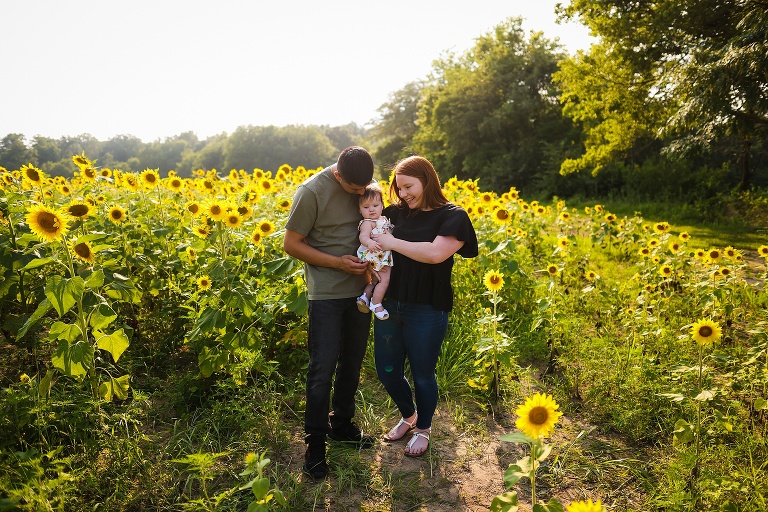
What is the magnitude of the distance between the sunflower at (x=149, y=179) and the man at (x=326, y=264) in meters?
2.92

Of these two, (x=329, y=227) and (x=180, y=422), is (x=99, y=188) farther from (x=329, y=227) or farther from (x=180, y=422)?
(x=329, y=227)

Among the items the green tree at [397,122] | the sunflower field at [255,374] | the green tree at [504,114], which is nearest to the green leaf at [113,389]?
the sunflower field at [255,374]

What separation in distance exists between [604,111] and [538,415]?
516 inches

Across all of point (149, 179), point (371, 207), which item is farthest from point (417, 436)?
point (149, 179)

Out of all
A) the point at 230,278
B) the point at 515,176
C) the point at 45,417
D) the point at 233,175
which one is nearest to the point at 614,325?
the point at 230,278

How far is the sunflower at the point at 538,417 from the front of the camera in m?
1.64

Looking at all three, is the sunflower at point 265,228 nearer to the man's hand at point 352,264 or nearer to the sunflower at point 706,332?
the man's hand at point 352,264

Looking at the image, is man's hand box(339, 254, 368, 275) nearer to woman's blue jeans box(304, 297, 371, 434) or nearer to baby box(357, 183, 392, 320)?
baby box(357, 183, 392, 320)

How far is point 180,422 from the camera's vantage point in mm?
2891

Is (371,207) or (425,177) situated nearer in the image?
(371,207)

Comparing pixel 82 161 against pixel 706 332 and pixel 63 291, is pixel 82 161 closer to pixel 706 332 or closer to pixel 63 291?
pixel 63 291

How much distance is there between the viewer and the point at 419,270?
248 cm

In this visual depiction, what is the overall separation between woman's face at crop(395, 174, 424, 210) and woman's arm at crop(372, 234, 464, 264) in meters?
0.27

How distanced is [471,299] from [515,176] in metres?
19.1
